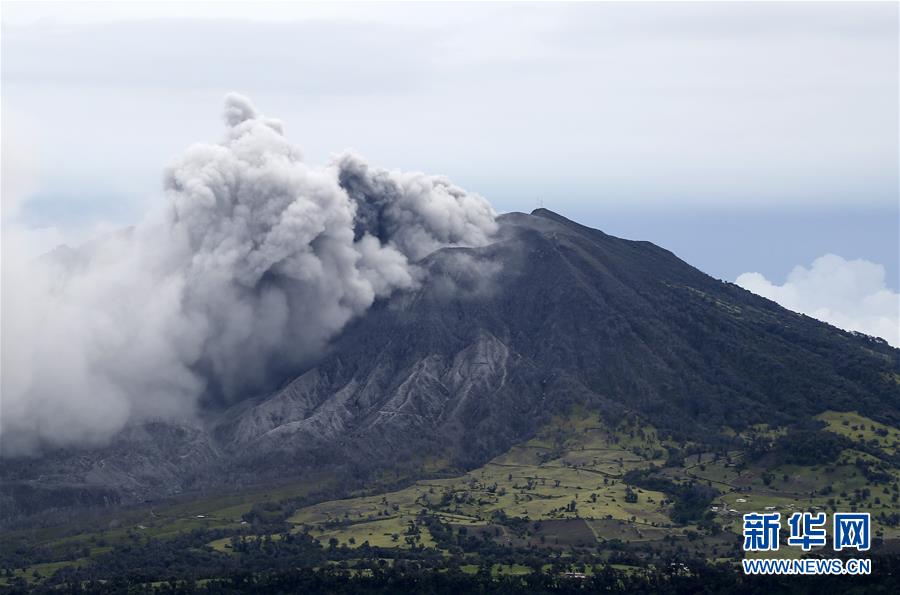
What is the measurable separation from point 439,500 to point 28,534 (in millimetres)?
50190

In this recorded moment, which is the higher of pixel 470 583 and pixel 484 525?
pixel 484 525

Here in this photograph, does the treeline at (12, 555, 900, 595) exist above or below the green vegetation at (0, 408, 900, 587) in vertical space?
below

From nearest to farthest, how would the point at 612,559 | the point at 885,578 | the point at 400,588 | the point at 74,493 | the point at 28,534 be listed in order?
the point at 885,578, the point at 400,588, the point at 612,559, the point at 28,534, the point at 74,493

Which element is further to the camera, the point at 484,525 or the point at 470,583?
the point at 484,525

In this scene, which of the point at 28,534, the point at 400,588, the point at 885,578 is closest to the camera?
the point at 885,578

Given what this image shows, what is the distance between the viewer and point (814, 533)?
528 ft

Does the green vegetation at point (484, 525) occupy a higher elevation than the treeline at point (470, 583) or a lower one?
higher

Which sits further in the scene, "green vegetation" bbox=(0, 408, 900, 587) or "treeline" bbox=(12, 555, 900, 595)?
"green vegetation" bbox=(0, 408, 900, 587)

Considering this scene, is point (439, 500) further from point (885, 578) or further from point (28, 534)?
point (885, 578)

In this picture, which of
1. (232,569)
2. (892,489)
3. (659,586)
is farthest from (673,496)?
(232,569)

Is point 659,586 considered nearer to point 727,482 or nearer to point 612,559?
point 612,559

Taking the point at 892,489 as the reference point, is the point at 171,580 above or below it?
below

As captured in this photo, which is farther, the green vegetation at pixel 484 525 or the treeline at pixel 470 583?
the green vegetation at pixel 484 525

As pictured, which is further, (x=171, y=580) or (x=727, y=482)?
(x=727, y=482)
